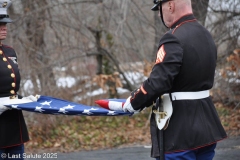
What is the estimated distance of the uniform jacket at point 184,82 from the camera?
13.1 ft

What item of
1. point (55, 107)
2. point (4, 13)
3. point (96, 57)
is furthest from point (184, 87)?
point (96, 57)

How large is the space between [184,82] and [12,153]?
225 centimetres

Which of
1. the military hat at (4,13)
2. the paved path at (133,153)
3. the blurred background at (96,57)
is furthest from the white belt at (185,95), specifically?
the blurred background at (96,57)

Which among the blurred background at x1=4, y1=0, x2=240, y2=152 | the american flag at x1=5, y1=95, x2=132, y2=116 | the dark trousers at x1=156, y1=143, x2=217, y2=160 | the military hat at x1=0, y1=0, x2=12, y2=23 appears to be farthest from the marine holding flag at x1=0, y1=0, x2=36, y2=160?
the blurred background at x1=4, y1=0, x2=240, y2=152

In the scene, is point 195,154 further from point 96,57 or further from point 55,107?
point 96,57

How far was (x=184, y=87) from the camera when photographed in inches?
163

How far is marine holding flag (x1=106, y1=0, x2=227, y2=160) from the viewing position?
4020 millimetres

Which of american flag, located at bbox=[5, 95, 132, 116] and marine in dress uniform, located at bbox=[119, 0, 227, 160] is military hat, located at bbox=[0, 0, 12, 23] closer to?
american flag, located at bbox=[5, 95, 132, 116]

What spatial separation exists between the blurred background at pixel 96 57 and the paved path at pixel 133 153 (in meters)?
0.71

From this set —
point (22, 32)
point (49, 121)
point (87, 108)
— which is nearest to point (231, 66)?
point (49, 121)

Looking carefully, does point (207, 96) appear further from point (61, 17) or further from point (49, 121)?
point (61, 17)

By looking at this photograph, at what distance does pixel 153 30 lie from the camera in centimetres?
1208

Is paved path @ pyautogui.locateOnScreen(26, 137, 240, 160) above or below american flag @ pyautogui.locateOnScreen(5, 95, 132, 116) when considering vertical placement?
below

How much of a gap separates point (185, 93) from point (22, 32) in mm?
7600
